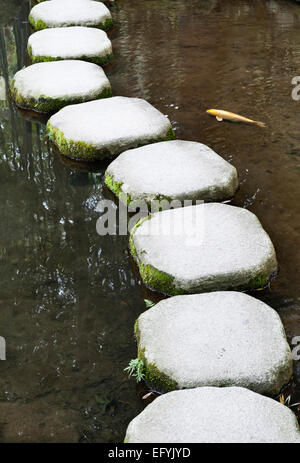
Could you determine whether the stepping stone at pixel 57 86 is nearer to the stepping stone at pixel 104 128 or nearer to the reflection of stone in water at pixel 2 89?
the reflection of stone in water at pixel 2 89

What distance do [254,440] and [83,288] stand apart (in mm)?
1371

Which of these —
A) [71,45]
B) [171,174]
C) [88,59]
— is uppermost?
[71,45]

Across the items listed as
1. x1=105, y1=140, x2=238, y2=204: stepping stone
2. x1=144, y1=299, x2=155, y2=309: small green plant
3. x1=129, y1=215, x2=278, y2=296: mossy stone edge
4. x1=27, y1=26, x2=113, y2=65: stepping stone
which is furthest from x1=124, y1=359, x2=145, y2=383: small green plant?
x1=27, y1=26, x2=113, y2=65: stepping stone

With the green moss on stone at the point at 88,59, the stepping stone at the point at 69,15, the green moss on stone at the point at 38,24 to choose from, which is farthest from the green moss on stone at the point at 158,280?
the green moss on stone at the point at 38,24

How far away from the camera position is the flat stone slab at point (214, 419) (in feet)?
7.41

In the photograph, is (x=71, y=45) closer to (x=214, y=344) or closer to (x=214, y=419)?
(x=214, y=344)

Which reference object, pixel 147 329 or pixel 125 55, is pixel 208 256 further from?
pixel 125 55

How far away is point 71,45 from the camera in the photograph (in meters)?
6.24

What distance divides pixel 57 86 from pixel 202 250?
2640mm

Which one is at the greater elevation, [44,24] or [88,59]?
[44,24]

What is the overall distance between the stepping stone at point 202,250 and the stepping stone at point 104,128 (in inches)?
41.9

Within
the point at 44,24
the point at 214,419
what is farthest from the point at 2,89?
the point at 214,419

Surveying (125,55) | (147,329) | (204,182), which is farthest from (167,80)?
(147,329)

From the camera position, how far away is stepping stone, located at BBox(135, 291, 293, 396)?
2590mm
